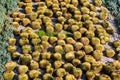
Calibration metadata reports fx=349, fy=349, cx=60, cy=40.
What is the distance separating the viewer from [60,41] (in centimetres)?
1780

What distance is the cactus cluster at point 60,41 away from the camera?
16031 mm

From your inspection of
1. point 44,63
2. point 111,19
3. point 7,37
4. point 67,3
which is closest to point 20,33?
point 7,37

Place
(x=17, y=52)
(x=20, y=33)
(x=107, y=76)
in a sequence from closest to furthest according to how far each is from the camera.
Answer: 1. (x=107, y=76)
2. (x=17, y=52)
3. (x=20, y=33)

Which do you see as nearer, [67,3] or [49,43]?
[49,43]

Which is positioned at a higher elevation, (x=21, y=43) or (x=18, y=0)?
(x=18, y=0)

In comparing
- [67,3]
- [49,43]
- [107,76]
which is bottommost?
[107,76]

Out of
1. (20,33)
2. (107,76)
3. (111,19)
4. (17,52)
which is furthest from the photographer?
(111,19)

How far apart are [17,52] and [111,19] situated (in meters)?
6.39

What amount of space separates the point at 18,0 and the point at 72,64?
6335mm

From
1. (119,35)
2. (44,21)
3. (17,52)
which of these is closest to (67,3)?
(44,21)

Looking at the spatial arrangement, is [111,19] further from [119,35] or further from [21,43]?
[21,43]

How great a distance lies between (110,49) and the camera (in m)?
17.8

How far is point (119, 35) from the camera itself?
1927 cm

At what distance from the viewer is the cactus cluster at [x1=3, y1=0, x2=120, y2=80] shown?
16031 mm
